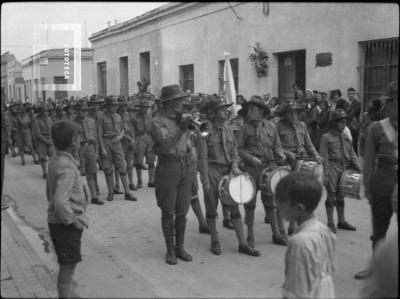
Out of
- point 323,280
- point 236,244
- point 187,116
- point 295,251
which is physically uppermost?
point 187,116

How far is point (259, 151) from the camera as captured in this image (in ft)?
20.7

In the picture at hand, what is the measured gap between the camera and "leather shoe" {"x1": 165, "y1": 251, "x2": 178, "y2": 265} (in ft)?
18.6

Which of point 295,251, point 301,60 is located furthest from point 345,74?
point 295,251

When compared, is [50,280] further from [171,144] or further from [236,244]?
[236,244]

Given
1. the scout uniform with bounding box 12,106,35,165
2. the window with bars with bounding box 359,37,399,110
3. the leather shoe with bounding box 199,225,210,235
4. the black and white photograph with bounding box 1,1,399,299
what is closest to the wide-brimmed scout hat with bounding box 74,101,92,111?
the black and white photograph with bounding box 1,1,399,299

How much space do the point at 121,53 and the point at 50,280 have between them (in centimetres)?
976

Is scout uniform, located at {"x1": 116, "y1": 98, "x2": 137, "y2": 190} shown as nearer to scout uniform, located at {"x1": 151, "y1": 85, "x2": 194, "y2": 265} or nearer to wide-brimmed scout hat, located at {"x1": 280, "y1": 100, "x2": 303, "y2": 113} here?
wide-brimmed scout hat, located at {"x1": 280, "y1": 100, "x2": 303, "y2": 113}

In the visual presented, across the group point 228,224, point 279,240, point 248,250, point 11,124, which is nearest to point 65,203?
point 248,250

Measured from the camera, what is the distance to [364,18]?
464 inches

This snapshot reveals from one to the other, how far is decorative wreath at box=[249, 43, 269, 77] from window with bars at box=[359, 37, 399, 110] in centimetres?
352

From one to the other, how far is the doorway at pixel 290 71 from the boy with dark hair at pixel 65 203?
10848mm

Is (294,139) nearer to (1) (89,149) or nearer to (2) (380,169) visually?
(2) (380,169)

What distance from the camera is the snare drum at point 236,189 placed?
577 cm

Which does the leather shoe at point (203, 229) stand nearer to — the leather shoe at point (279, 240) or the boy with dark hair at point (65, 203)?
the leather shoe at point (279, 240)
